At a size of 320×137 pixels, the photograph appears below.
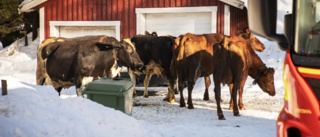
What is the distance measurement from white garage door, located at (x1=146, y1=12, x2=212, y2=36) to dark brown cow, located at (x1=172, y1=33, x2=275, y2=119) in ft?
24.5

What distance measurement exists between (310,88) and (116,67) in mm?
8549

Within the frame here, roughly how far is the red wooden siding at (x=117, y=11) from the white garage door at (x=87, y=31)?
1.26 ft

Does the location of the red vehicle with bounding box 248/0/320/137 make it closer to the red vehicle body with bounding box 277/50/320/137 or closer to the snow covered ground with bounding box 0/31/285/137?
the red vehicle body with bounding box 277/50/320/137

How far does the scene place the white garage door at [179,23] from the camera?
65.9 ft

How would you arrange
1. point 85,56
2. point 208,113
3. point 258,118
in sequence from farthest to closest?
point 85,56
point 208,113
point 258,118

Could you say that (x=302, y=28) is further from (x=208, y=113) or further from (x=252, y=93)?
(x=252, y=93)

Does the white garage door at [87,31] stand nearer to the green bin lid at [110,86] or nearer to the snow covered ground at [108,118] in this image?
the snow covered ground at [108,118]

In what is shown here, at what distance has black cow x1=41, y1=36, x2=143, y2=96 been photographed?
474 inches

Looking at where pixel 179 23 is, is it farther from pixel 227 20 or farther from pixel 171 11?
pixel 227 20

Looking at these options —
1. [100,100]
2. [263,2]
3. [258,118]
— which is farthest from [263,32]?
[258,118]

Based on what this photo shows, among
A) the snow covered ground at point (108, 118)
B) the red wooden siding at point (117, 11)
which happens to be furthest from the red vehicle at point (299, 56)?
the red wooden siding at point (117, 11)

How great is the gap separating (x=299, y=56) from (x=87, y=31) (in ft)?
58.2

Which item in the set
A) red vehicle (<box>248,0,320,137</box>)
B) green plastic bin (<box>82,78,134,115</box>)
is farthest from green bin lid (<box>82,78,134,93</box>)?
red vehicle (<box>248,0,320,137</box>)

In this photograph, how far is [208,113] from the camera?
11078mm
